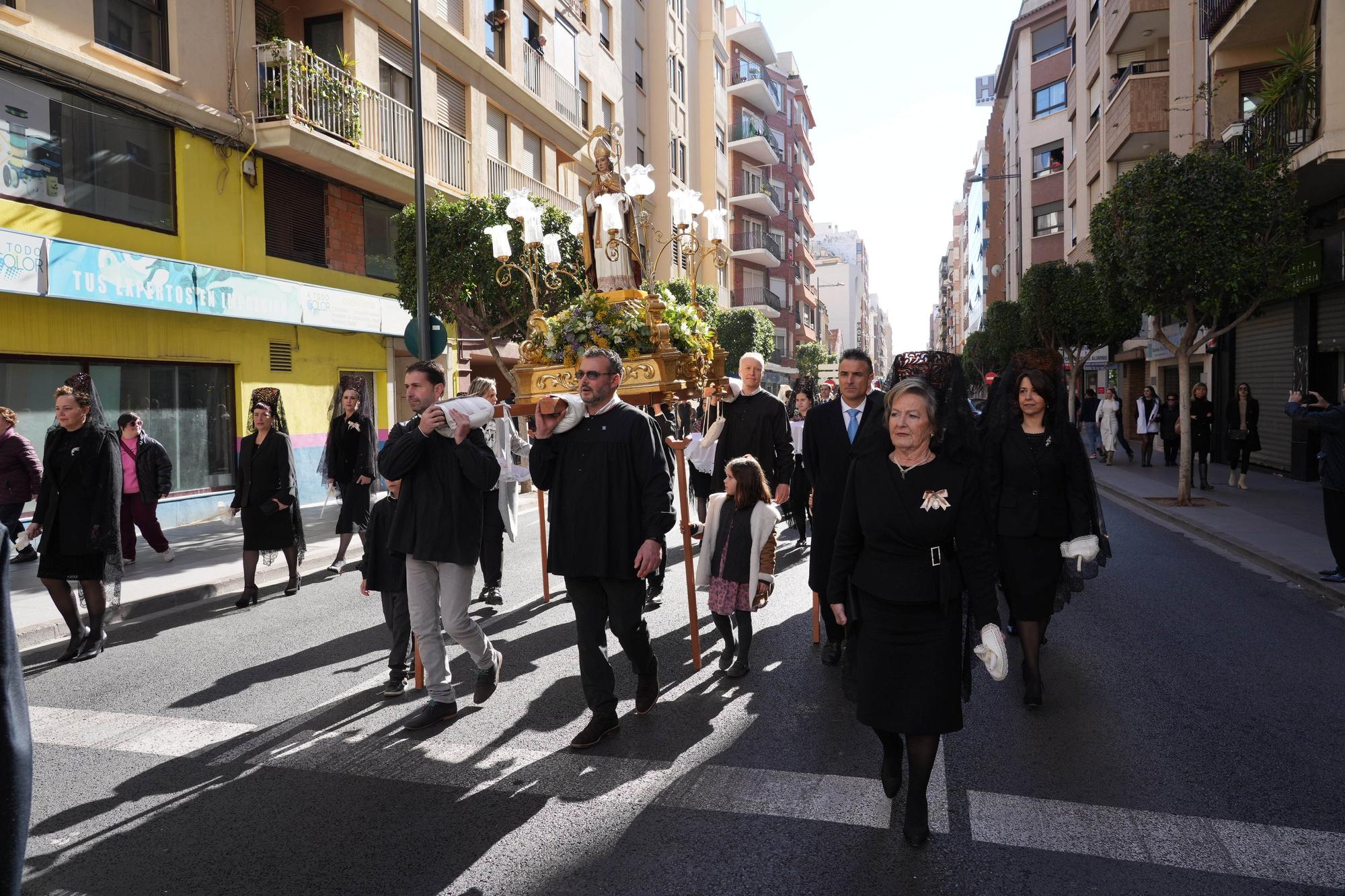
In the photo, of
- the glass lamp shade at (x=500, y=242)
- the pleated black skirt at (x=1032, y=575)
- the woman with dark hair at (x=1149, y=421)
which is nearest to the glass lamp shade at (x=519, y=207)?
the glass lamp shade at (x=500, y=242)

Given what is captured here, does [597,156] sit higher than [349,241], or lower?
lower

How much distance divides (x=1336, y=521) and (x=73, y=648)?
10.2 m

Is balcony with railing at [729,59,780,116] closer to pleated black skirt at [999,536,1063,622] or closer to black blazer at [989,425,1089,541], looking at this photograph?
black blazer at [989,425,1089,541]

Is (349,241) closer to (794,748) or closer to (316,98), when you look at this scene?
(316,98)

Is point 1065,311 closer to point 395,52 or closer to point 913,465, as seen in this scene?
point 395,52

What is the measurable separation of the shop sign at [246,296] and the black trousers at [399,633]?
9362 millimetres

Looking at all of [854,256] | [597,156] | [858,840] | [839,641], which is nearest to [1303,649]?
[839,641]

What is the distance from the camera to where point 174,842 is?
361 cm

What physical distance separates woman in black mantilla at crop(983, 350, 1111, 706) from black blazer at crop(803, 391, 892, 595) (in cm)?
85

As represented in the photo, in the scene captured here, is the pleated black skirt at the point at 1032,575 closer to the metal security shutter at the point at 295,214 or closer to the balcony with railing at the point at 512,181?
the metal security shutter at the point at 295,214

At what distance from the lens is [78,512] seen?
645 cm

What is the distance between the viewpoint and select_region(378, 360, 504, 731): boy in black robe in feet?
15.9

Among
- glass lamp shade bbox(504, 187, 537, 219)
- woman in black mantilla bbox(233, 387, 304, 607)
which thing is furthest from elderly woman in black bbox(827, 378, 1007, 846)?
woman in black mantilla bbox(233, 387, 304, 607)

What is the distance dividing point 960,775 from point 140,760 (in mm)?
3840
